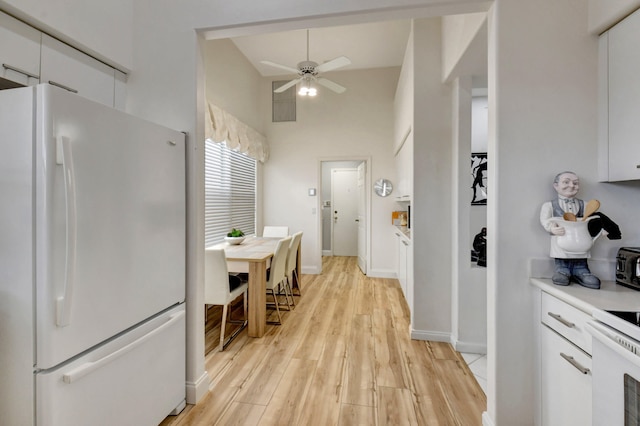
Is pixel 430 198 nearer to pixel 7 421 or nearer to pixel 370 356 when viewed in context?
pixel 370 356

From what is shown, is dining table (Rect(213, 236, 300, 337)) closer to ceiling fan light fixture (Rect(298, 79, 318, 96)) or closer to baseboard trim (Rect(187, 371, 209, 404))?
baseboard trim (Rect(187, 371, 209, 404))

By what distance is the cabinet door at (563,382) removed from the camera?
1.12m

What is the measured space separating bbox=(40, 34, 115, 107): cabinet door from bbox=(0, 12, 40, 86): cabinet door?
4 centimetres

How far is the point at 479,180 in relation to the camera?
2564 millimetres

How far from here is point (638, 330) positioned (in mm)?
844

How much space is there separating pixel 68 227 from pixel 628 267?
2.37m

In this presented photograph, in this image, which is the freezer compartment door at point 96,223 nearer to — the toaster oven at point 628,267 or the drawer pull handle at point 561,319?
the drawer pull handle at point 561,319

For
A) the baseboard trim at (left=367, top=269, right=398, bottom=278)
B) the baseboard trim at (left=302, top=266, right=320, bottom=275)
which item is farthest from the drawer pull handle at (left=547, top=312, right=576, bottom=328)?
the baseboard trim at (left=302, top=266, right=320, bottom=275)

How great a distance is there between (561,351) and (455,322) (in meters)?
1.30

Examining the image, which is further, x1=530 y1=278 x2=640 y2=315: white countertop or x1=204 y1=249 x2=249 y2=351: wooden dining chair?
x1=204 y1=249 x2=249 y2=351: wooden dining chair

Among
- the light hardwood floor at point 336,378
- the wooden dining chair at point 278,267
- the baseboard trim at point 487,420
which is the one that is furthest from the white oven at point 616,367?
the wooden dining chair at point 278,267

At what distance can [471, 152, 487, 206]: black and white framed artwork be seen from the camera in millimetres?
2510

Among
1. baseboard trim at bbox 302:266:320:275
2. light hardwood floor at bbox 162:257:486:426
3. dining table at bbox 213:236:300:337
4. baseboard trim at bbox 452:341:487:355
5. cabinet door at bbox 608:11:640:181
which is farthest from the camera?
baseboard trim at bbox 302:266:320:275

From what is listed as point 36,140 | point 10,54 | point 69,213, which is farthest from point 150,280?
point 10,54
